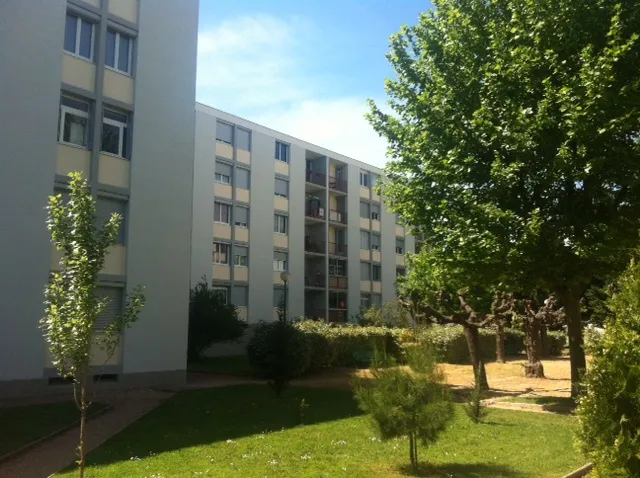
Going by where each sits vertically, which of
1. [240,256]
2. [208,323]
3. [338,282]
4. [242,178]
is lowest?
[208,323]

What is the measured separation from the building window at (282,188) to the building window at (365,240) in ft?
28.8

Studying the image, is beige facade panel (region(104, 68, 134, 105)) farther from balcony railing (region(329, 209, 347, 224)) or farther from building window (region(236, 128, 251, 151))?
balcony railing (region(329, 209, 347, 224))

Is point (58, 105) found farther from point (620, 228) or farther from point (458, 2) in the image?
point (620, 228)

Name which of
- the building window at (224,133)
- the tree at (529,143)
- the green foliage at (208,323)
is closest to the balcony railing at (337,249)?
the building window at (224,133)

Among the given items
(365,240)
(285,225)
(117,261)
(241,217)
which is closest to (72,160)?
(117,261)

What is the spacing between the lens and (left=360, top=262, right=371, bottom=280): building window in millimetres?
45562

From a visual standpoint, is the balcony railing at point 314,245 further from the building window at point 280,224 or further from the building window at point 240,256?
the building window at point 240,256

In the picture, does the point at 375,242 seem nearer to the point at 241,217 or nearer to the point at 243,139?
the point at 241,217

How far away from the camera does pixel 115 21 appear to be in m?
17.7

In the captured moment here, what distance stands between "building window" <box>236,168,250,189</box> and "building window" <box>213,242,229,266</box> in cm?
380

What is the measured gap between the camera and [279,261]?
38.4m

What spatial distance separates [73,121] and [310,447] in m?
11.5

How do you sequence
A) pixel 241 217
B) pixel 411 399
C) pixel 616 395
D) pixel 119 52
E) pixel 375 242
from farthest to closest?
pixel 375 242
pixel 241 217
pixel 119 52
pixel 411 399
pixel 616 395

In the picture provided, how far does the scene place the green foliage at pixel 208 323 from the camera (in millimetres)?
25922
